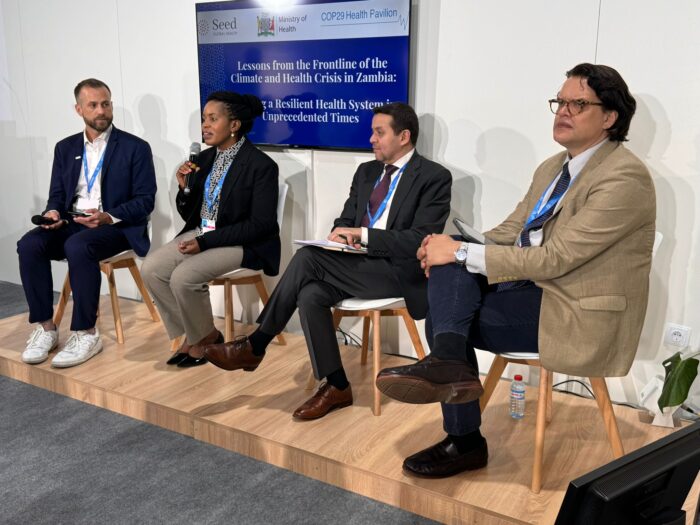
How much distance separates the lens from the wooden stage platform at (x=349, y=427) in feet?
7.44

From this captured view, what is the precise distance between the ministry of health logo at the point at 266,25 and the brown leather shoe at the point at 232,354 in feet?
5.84

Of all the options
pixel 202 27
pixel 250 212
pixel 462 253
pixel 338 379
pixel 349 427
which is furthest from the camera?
pixel 202 27

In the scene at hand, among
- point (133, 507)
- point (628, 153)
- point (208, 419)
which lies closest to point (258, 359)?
point (208, 419)

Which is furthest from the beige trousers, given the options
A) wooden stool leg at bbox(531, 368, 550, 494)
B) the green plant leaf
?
the green plant leaf

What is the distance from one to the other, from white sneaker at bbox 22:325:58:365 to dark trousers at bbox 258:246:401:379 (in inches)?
54.4

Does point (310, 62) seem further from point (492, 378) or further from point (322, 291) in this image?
point (492, 378)

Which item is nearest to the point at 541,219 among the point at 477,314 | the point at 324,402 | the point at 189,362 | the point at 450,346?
the point at 477,314

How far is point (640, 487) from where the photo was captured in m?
0.79

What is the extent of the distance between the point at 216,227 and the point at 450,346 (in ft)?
5.40

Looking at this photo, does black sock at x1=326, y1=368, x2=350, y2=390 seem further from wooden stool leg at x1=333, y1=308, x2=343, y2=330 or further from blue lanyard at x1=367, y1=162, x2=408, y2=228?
blue lanyard at x1=367, y1=162, x2=408, y2=228

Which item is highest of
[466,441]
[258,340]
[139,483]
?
[258,340]

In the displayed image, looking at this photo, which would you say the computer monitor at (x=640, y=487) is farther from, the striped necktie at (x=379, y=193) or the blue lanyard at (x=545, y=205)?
the striped necktie at (x=379, y=193)

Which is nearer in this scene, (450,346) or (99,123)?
(450,346)

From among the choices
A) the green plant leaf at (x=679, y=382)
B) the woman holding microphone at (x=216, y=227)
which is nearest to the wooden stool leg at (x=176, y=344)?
the woman holding microphone at (x=216, y=227)
